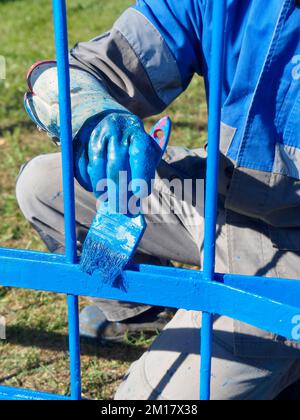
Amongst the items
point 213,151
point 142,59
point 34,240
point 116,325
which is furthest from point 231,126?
point 34,240

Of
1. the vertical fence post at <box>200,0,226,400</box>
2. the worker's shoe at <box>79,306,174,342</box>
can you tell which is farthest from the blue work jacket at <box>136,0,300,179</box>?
the worker's shoe at <box>79,306,174,342</box>

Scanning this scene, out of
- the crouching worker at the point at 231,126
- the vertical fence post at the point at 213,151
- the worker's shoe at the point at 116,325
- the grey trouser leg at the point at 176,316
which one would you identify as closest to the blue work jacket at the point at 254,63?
the crouching worker at the point at 231,126

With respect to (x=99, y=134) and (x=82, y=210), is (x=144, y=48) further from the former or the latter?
(x=82, y=210)

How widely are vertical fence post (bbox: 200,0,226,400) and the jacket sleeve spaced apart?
46 cm

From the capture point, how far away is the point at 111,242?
1.31 meters

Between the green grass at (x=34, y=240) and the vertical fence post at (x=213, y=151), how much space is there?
2.67 feet

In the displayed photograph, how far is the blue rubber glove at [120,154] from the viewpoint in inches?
48.7

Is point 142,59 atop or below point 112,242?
atop

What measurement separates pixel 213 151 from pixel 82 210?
2.86 feet

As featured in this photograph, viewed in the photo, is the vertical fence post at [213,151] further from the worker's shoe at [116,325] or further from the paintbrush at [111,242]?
the worker's shoe at [116,325]

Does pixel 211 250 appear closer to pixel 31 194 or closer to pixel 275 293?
pixel 275 293

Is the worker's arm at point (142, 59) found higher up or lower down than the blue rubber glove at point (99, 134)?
higher up

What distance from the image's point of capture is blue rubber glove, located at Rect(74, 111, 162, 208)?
1237mm

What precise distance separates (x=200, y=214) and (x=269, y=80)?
1.47 feet
